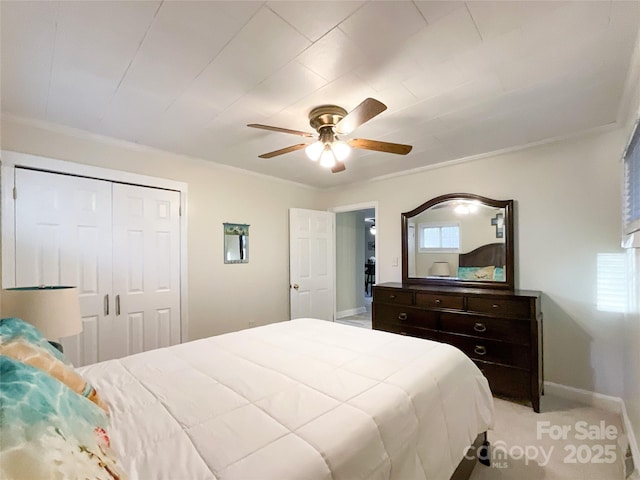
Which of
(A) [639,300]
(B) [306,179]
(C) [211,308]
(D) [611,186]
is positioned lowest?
(C) [211,308]

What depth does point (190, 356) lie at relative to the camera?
68.0 inches

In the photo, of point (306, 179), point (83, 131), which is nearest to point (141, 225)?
point (83, 131)

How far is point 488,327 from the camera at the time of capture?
265 cm

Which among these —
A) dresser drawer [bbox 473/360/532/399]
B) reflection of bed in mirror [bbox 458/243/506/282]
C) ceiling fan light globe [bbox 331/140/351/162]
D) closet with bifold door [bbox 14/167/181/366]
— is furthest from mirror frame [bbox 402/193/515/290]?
closet with bifold door [bbox 14/167/181/366]

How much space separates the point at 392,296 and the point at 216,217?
2.25 meters

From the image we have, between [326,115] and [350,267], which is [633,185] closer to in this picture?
[326,115]

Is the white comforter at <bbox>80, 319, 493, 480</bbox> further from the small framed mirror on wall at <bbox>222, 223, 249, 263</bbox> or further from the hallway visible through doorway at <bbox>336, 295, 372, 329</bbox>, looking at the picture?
the hallway visible through doorway at <bbox>336, 295, 372, 329</bbox>

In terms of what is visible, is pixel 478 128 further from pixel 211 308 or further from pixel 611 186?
pixel 211 308

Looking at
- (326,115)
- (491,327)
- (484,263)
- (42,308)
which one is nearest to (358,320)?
(484,263)

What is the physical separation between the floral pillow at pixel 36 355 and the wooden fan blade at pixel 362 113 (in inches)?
69.7

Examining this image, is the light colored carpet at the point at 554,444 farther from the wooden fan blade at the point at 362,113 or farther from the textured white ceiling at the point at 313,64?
the textured white ceiling at the point at 313,64

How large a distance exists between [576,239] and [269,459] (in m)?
3.13

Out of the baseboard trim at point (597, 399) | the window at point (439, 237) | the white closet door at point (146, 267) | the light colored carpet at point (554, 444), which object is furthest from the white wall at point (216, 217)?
the baseboard trim at point (597, 399)

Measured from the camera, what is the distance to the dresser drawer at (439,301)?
9.32 feet
